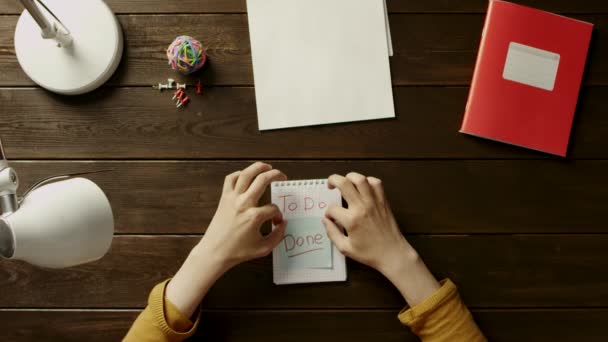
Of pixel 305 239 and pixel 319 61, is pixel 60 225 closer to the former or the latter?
pixel 305 239

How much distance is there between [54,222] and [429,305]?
571 millimetres

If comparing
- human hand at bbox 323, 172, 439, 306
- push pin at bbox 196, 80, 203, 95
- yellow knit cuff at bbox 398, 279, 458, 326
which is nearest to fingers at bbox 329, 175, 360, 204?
human hand at bbox 323, 172, 439, 306

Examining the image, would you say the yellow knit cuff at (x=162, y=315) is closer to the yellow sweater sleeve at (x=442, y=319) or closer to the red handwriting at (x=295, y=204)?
the red handwriting at (x=295, y=204)

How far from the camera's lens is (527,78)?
2.84 feet

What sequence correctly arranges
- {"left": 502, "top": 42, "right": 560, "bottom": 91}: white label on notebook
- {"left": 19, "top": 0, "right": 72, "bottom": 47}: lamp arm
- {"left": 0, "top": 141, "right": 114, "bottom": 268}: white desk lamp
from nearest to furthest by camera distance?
{"left": 0, "top": 141, "right": 114, "bottom": 268}: white desk lamp, {"left": 19, "top": 0, "right": 72, "bottom": 47}: lamp arm, {"left": 502, "top": 42, "right": 560, "bottom": 91}: white label on notebook

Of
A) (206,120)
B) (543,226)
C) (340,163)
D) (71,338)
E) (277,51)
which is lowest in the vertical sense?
(71,338)

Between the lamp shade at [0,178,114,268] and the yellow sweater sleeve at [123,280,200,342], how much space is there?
0.67 feet

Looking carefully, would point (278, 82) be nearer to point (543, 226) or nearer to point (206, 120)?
point (206, 120)

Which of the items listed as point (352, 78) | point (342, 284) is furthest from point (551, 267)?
point (352, 78)

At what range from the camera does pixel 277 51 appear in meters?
0.87

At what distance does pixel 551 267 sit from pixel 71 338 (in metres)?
0.91

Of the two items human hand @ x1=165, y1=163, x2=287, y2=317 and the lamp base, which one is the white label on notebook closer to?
human hand @ x1=165, y1=163, x2=287, y2=317

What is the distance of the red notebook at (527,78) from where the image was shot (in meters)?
0.86

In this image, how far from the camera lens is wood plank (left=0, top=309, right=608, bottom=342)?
2.77ft
